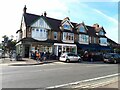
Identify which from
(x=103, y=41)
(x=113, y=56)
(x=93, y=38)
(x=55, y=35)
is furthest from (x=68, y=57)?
(x=103, y=41)

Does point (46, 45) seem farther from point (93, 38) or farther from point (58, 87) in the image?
point (58, 87)

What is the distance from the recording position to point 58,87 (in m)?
9.83

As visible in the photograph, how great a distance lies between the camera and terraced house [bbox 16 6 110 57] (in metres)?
38.3

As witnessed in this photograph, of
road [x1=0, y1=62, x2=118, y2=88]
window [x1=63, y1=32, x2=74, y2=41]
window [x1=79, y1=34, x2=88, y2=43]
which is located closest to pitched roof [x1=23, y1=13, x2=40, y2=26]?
window [x1=63, y1=32, x2=74, y2=41]

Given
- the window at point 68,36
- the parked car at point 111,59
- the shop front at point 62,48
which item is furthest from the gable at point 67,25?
the parked car at point 111,59

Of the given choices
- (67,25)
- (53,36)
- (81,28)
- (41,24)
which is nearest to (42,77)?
(41,24)

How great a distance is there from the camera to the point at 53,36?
4175 cm

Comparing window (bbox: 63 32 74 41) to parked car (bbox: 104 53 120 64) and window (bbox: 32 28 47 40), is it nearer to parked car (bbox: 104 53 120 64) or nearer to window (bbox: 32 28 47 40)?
window (bbox: 32 28 47 40)

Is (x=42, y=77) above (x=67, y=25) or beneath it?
beneath

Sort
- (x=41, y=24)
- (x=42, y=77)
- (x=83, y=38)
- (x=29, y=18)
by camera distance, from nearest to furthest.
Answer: (x=42, y=77) < (x=41, y=24) < (x=29, y=18) < (x=83, y=38)

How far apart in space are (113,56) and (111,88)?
2584 cm

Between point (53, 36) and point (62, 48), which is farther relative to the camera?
point (62, 48)

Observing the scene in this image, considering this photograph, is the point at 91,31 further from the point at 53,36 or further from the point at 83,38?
the point at 53,36

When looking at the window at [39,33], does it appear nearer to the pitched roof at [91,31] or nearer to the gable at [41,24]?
the gable at [41,24]
